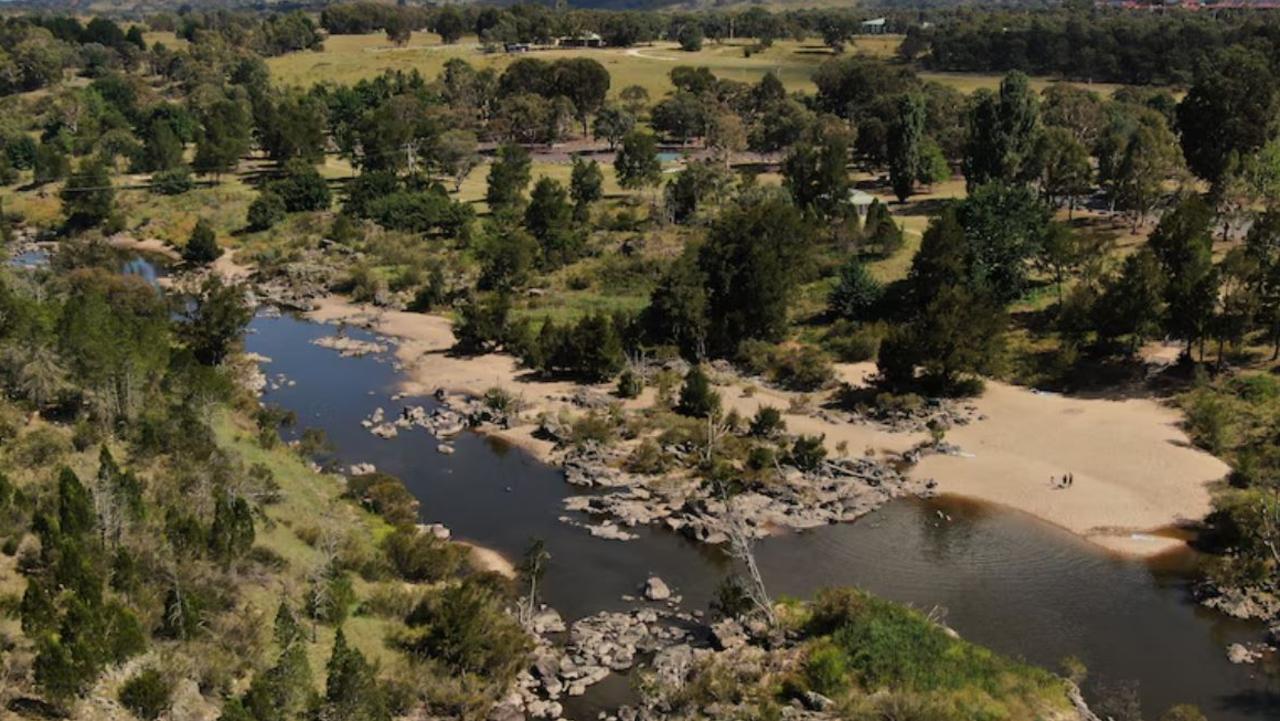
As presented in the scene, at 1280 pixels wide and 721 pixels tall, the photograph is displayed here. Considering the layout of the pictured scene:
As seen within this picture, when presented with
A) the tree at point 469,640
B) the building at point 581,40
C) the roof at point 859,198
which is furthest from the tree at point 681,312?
the building at point 581,40

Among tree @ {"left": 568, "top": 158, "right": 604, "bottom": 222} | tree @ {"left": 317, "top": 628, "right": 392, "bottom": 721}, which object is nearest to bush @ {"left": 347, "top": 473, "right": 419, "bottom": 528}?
tree @ {"left": 317, "top": 628, "right": 392, "bottom": 721}

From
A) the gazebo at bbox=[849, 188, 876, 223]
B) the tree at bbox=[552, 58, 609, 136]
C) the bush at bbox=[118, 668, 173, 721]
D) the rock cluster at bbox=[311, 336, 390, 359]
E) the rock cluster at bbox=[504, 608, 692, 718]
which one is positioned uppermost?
the tree at bbox=[552, 58, 609, 136]

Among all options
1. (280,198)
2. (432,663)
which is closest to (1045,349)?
(432,663)

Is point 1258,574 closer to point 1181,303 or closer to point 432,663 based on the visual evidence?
point 1181,303

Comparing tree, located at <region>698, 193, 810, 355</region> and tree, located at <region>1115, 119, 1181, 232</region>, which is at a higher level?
tree, located at <region>1115, 119, 1181, 232</region>

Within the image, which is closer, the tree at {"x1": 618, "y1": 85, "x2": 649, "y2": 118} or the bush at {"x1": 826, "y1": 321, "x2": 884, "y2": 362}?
the bush at {"x1": 826, "y1": 321, "x2": 884, "y2": 362}

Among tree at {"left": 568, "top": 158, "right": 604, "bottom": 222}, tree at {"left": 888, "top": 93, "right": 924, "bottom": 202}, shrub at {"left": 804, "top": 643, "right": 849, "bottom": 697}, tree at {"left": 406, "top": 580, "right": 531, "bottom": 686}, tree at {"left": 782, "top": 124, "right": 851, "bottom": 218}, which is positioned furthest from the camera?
tree at {"left": 568, "top": 158, "right": 604, "bottom": 222}

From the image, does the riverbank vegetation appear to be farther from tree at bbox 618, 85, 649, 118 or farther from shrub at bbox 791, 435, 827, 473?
tree at bbox 618, 85, 649, 118
